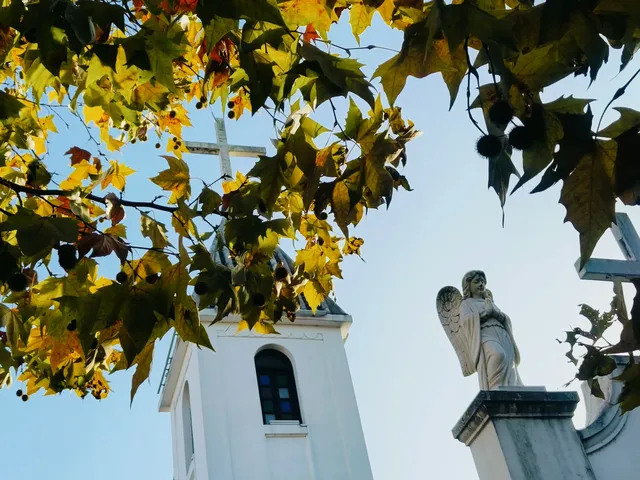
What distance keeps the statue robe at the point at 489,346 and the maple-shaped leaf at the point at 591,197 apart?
3.54 meters

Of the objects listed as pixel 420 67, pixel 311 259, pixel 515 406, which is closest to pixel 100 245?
pixel 311 259

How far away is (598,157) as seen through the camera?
1.74 meters

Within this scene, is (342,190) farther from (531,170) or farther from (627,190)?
(627,190)

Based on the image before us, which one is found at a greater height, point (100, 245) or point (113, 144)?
point (113, 144)

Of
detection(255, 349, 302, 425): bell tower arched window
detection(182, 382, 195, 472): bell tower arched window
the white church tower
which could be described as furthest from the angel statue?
detection(182, 382, 195, 472): bell tower arched window

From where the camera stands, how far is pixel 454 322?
5.68 metres

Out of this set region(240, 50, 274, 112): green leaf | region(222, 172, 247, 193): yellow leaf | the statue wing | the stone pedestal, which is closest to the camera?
region(240, 50, 274, 112): green leaf

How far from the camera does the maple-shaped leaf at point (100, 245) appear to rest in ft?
9.21

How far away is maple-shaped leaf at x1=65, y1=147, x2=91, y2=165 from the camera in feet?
13.1

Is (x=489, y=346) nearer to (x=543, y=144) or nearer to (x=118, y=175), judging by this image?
(x=118, y=175)

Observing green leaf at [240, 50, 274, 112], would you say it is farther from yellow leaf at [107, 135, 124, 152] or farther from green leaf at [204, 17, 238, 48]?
yellow leaf at [107, 135, 124, 152]

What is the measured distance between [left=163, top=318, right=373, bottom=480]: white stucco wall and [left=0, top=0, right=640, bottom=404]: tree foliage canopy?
1098cm

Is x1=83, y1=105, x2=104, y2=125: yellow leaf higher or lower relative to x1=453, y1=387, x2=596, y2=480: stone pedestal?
higher

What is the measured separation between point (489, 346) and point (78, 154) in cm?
298
